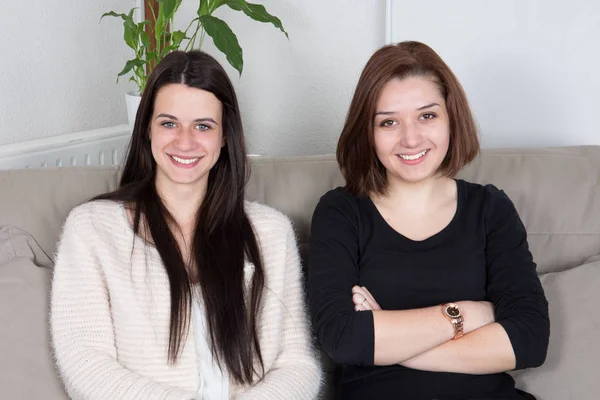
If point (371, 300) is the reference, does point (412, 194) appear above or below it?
above

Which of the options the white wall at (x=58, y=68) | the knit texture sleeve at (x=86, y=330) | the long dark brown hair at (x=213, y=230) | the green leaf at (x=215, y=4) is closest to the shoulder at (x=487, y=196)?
the long dark brown hair at (x=213, y=230)

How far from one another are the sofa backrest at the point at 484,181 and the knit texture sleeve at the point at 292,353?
0.16 metres

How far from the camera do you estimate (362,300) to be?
156cm

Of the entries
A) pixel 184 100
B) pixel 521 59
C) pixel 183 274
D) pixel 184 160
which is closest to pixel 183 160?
pixel 184 160

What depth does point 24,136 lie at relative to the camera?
7.47ft

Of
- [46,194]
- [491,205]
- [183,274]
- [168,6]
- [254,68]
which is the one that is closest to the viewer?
[183,274]

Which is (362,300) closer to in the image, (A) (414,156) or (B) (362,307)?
(B) (362,307)

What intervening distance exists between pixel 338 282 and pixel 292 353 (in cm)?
18

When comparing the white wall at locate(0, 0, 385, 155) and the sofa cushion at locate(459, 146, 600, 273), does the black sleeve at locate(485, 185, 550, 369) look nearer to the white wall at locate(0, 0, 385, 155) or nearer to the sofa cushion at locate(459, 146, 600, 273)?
the sofa cushion at locate(459, 146, 600, 273)

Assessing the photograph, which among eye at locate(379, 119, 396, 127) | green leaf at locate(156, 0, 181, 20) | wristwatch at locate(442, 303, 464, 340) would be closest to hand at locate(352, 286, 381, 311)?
wristwatch at locate(442, 303, 464, 340)

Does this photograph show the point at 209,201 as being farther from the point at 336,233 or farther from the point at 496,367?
the point at 496,367

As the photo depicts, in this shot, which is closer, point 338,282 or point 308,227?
point 338,282

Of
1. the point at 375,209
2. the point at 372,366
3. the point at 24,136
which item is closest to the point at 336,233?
the point at 375,209

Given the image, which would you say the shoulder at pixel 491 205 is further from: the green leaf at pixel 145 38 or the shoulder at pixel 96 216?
the green leaf at pixel 145 38
